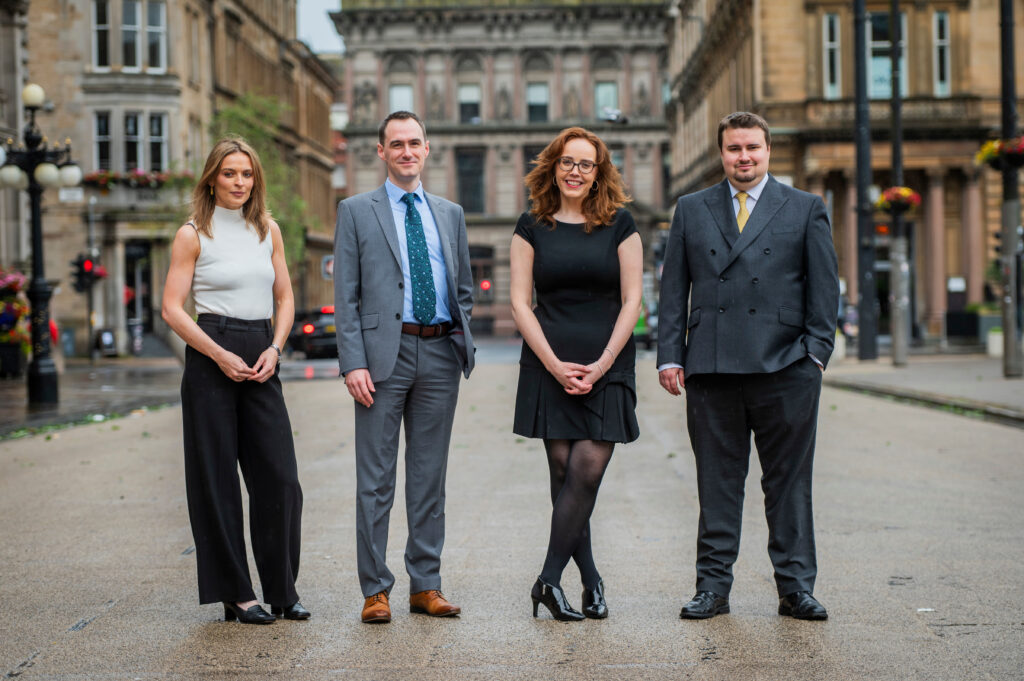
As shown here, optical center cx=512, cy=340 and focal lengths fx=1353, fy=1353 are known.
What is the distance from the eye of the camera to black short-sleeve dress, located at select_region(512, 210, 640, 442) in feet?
18.6

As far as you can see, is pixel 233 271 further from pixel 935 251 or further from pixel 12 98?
pixel 935 251

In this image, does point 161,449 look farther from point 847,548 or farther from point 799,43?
point 799,43

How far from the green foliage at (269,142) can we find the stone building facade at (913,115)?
1579 cm

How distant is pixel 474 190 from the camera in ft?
254

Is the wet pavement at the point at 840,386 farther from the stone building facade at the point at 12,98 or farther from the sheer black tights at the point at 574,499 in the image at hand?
the sheer black tights at the point at 574,499

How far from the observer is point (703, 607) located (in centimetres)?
569

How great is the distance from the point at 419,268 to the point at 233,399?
98 centimetres

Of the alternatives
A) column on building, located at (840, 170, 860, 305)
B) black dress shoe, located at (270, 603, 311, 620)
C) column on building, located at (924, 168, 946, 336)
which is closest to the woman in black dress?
black dress shoe, located at (270, 603, 311, 620)

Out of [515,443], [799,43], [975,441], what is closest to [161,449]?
[515,443]

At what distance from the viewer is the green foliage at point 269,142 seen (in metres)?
44.7

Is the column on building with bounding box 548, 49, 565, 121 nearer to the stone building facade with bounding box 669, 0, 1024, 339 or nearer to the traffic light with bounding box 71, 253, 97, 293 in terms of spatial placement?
the stone building facade with bounding box 669, 0, 1024, 339

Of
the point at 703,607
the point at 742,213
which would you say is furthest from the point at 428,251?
the point at 703,607

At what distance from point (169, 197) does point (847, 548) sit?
4013 cm

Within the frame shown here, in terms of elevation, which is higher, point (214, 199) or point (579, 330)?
point (214, 199)
